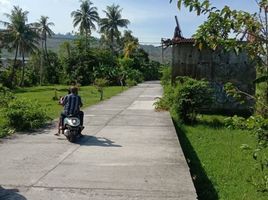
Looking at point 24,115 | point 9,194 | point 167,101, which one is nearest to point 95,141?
point 24,115

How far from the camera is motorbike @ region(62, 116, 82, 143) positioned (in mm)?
10547

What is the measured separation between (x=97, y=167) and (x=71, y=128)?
2.85m

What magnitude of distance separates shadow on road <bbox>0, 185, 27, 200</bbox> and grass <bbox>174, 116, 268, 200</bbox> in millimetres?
2754

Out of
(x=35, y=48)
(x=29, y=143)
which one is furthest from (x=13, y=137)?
(x=35, y=48)

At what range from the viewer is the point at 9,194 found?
6.11 meters

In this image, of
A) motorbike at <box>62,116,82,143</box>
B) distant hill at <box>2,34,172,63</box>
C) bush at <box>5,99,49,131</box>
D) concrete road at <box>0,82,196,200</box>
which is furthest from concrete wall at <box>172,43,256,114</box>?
motorbike at <box>62,116,82,143</box>

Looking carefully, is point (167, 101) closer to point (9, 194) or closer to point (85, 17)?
point (9, 194)

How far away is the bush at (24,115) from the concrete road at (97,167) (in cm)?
62

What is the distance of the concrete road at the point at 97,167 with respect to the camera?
20.7ft

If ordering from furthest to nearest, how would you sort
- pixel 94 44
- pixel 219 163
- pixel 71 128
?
1. pixel 94 44
2. pixel 71 128
3. pixel 219 163

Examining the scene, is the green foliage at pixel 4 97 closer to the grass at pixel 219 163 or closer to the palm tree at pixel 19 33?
the grass at pixel 219 163

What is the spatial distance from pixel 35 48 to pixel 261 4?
60.7 metres

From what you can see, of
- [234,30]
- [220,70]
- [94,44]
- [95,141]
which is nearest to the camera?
[234,30]

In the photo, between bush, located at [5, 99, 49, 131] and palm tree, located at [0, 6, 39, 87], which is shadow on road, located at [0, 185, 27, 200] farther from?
palm tree, located at [0, 6, 39, 87]
